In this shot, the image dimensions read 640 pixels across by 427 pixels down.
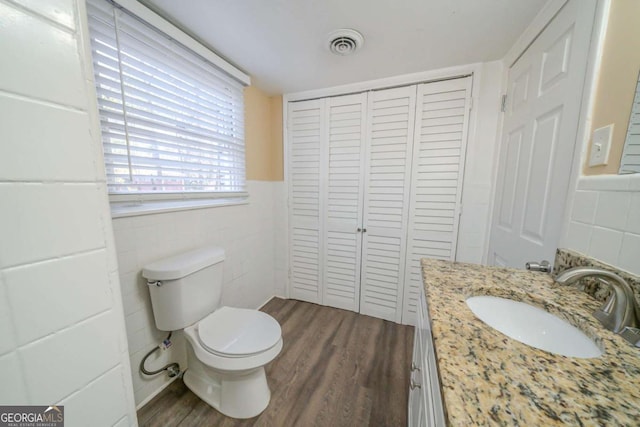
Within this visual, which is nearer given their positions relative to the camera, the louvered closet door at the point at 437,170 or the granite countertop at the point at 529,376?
the granite countertop at the point at 529,376

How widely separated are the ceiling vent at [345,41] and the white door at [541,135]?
90cm

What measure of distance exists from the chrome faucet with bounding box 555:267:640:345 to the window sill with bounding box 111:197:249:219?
1.70 meters

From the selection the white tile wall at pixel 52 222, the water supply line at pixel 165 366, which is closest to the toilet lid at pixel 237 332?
the water supply line at pixel 165 366

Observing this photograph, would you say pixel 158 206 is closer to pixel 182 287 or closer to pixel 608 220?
pixel 182 287

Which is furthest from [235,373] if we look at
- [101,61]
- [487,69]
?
[487,69]

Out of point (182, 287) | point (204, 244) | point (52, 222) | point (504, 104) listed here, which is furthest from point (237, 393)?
point (504, 104)

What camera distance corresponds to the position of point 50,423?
0.40 meters

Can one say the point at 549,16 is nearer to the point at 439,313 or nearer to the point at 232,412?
the point at 439,313

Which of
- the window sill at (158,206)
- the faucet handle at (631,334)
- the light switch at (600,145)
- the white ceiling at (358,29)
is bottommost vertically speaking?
the faucet handle at (631,334)

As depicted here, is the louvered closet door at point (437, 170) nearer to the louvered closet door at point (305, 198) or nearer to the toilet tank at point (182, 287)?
the louvered closet door at point (305, 198)

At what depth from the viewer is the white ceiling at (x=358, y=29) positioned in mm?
1038

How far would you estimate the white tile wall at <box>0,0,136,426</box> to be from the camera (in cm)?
35

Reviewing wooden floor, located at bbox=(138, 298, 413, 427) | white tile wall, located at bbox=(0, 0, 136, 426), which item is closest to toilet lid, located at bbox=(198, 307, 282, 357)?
wooden floor, located at bbox=(138, 298, 413, 427)

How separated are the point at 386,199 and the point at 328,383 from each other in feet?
4.52
